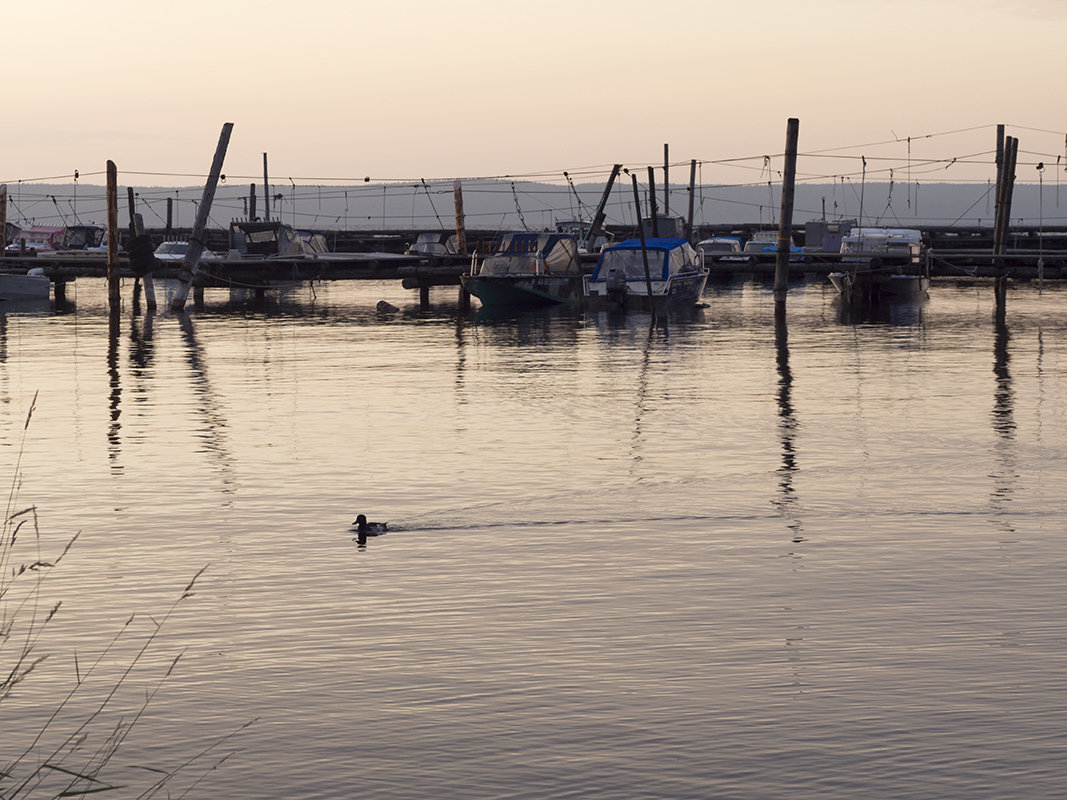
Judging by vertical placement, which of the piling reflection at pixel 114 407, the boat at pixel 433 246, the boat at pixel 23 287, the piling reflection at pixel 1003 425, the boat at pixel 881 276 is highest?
the boat at pixel 433 246

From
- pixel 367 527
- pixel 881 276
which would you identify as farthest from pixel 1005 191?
pixel 367 527

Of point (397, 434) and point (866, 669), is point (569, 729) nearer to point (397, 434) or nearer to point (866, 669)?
point (866, 669)

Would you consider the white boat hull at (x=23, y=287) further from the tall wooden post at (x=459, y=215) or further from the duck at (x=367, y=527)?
the duck at (x=367, y=527)

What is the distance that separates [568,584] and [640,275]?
44.4 m

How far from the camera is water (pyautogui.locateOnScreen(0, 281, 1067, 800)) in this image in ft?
25.5

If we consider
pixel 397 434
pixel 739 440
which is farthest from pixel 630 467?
pixel 397 434

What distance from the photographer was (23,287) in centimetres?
6384

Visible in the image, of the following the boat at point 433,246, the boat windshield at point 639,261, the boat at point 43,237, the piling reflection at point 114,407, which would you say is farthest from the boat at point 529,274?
the boat at point 43,237

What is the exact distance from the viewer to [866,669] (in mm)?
9211

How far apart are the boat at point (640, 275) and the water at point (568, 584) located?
1062 inches

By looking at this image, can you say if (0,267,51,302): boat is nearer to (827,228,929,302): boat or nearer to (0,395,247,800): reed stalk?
(827,228,929,302): boat

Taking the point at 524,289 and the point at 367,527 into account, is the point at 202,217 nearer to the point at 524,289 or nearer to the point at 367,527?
the point at 524,289

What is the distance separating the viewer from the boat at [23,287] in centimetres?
6353

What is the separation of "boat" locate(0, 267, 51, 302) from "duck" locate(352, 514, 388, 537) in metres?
Answer: 53.6
